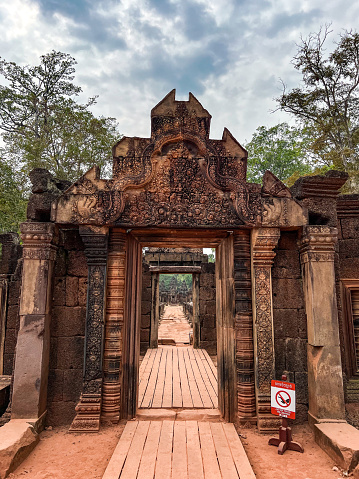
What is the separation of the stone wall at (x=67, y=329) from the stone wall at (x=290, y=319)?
2.69 m

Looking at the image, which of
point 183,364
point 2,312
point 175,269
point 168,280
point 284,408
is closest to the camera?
point 284,408

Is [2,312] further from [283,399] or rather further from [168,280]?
[168,280]

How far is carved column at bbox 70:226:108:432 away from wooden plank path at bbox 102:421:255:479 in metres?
0.53

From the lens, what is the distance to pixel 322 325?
4066 mm

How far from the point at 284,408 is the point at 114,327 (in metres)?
2.30

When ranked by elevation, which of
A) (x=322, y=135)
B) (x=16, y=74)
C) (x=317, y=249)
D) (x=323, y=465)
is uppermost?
(x=16, y=74)

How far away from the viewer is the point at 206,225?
14.0ft

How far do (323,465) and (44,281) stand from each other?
3.84 meters

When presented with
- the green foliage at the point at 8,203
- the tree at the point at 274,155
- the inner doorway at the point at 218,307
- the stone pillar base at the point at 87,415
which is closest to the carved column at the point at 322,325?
the inner doorway at the point at 218,307

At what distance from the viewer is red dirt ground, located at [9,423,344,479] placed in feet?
10.2

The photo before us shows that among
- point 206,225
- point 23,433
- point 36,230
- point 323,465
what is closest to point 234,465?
point 323,465

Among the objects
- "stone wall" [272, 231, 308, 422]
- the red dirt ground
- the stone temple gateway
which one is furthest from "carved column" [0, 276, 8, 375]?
"stone wall" [272, 231, 308, 422]

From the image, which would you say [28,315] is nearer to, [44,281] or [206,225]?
[44,281]

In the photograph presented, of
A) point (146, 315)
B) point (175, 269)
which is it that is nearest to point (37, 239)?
point (146, 315)
